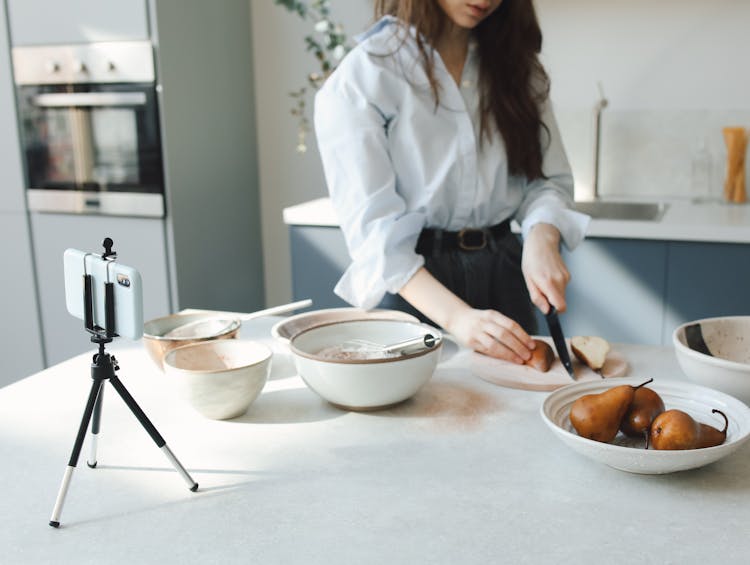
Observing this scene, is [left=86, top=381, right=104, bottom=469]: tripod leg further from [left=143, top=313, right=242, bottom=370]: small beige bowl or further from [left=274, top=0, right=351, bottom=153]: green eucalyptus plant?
[left=274, top=0, right=351, bottom=153]: green eucalyptus plant

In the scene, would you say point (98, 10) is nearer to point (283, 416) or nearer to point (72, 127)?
point (72, 127)

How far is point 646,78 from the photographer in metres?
2.65

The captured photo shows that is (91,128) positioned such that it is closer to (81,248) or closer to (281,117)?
(81,248)

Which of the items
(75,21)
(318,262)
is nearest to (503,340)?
(318,262)

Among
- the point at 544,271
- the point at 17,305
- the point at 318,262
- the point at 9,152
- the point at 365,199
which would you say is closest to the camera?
the point at 544,271

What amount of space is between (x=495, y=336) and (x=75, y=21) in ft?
6.80

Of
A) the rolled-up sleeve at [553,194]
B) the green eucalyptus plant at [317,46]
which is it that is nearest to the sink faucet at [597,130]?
the green eucalyptus plant at [317,46]

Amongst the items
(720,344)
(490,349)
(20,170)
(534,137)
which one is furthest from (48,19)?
(720,344)

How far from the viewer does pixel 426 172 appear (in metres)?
1.50

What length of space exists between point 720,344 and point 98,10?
2222 mm

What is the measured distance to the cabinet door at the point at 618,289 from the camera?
2168 millimetres

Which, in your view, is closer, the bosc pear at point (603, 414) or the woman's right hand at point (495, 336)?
the bosc pear at point (603, 414)

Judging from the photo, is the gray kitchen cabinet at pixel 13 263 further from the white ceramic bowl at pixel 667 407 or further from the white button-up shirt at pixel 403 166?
the white ceramic bowl at pixel 667 407

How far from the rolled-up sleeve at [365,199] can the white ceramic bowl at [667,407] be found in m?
0.48
